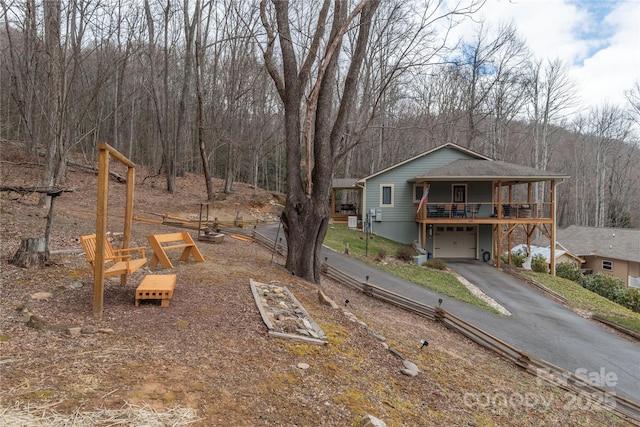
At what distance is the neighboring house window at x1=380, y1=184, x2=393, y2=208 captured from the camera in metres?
21.3

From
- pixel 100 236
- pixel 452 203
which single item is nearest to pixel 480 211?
pixel 452 203

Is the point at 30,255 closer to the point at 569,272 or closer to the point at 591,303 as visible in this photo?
the point at 591,303

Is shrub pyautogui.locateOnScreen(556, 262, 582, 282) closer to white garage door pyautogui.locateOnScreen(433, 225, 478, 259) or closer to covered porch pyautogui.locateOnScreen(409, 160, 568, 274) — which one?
covered porch pyautogui.locateOnScreen(409, 160, 568, 274)

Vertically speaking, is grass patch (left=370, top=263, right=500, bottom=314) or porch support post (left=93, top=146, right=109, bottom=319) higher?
porch support post (left=93, top=146, right=109, bottom=319)

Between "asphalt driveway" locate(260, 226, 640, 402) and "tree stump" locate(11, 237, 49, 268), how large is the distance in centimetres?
923

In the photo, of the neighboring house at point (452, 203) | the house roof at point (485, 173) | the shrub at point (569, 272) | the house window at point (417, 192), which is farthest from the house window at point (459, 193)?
the shrub at point (569, 272)

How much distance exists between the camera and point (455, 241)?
20.3m

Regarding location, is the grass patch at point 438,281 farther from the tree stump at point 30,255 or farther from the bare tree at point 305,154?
the tree stump at point 30,255

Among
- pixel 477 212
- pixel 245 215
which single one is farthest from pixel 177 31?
pixel 477 212

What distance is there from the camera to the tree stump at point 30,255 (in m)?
5.71

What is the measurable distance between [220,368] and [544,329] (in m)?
9.97

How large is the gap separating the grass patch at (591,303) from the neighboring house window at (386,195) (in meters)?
8.18

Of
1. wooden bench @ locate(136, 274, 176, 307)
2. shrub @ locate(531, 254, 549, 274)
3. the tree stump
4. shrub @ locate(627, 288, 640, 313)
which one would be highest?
the tree stump

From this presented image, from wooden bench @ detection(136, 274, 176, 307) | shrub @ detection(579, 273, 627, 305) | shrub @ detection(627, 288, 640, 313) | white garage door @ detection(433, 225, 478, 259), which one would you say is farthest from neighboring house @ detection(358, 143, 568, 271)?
wooden bench @ detection(136, 274, 176, 307)
